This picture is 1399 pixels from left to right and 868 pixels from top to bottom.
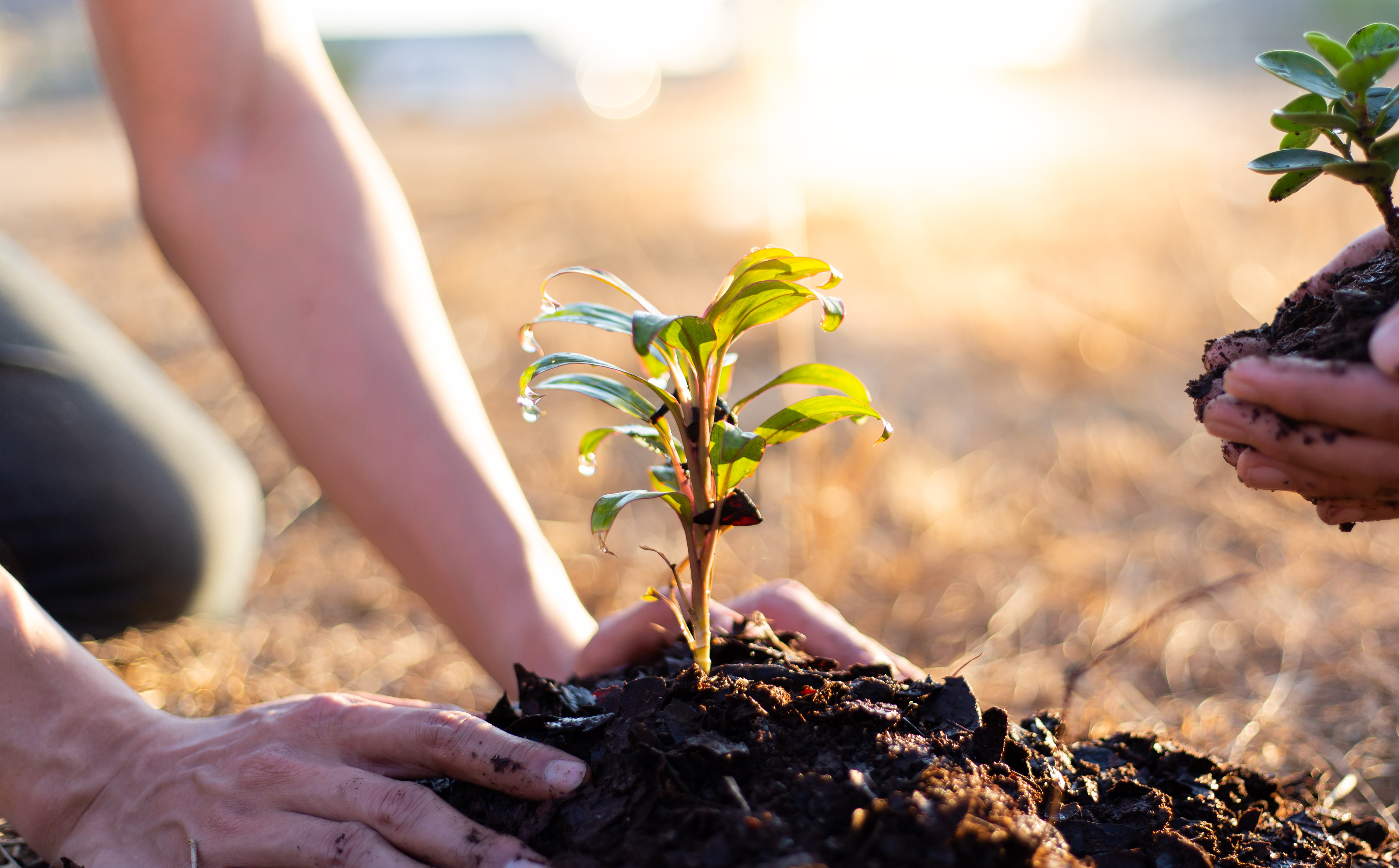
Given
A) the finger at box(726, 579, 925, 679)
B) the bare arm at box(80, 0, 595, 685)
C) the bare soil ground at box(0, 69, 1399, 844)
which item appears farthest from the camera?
the bare soil ground at box(0, 69, 1399, 844)

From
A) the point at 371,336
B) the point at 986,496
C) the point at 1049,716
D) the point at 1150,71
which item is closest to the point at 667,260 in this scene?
the point at 986,496

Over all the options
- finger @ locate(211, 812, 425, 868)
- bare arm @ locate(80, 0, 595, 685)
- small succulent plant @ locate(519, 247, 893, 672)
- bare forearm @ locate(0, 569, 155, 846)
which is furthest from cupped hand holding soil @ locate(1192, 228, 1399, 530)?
bare forearm @ locate(0, 569, 155, 846)

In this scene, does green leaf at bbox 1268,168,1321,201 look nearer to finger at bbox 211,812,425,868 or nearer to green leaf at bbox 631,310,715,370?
green leaf at bbox 631,310,715,370

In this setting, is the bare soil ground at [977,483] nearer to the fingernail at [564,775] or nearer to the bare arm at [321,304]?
the bare arm at [321,304]

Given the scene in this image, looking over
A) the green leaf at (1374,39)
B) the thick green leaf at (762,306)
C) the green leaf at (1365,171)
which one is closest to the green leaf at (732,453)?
the thick green leaf at (762,306)

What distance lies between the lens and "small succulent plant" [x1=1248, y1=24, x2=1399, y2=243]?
1.06 m

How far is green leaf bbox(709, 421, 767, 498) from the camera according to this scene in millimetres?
1170

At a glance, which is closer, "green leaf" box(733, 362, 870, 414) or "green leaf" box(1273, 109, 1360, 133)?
"green leaf" box(1273, 109, 1360, 133)

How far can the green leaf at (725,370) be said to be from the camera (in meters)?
1.22

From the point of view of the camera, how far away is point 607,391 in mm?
1191

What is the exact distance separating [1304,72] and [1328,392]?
1.62 feet

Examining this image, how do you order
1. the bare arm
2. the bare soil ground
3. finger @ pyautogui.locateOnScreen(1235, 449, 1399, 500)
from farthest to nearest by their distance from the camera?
the bare soil ground → the bare arm → finger @ pyautogui.locateOnScreen(1235, 449, 1399, 500)

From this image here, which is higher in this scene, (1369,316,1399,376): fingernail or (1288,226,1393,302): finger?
(1288,226,1393,302): finger

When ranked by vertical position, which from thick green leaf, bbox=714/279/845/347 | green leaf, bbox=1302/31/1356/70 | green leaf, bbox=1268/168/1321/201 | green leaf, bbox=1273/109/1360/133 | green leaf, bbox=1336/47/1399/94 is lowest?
thick green leaf, bbox=714/279/845/347
